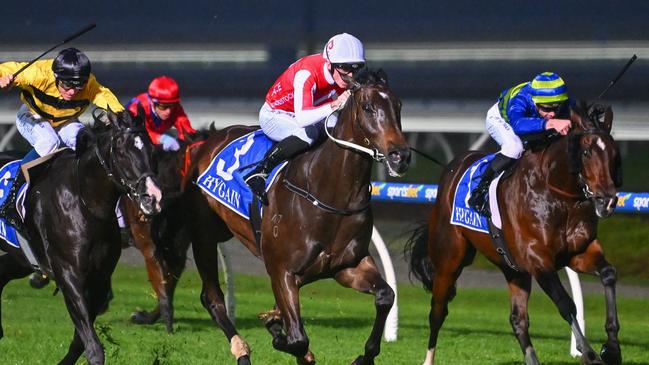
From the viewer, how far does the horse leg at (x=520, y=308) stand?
7.68 metres

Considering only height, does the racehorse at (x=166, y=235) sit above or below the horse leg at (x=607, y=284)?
below

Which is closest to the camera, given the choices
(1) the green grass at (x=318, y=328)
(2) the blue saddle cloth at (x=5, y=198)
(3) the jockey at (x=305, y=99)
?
(3) the jockey at (x=305, y=99)

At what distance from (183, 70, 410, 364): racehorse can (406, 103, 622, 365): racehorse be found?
1.07m

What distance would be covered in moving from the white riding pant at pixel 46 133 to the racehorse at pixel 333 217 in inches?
44.7

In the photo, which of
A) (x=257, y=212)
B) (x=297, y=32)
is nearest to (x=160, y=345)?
(x=257, y=212)

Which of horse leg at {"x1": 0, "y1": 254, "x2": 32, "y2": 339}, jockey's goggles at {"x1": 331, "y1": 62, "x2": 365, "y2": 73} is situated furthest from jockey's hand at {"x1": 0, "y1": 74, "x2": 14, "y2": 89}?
jockey's goggles at {"x1": 331, "y1": 62, "x2": 365, "y2": 73}

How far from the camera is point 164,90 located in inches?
389

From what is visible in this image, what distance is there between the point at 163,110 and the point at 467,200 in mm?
2961

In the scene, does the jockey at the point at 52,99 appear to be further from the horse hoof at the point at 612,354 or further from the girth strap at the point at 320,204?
the horse hoof at the point at 612,354

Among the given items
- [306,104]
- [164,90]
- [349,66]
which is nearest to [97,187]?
[306,104]

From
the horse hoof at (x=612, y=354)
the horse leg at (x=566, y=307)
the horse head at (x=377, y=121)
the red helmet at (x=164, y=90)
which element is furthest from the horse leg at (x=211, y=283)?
the red helmet at (x=164, y=90)

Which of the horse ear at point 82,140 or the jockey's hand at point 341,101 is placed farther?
the horse ear at point 82,140

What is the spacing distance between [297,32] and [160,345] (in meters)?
8.55

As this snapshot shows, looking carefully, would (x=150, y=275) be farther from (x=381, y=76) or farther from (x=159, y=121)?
(x=381, y=76)
